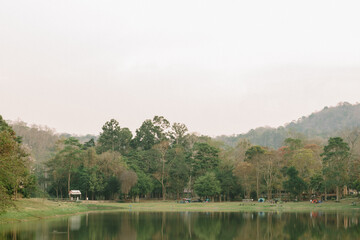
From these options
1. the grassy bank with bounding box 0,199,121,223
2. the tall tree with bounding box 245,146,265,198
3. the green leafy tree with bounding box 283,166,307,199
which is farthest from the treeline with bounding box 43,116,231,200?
the grassy bank with bounding box 0,199,121,223

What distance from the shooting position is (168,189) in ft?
327

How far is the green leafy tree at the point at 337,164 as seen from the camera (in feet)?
221

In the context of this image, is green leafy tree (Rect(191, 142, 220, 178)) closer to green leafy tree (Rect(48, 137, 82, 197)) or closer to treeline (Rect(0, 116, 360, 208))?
treeline (Rect(0, 116, 360, 208))

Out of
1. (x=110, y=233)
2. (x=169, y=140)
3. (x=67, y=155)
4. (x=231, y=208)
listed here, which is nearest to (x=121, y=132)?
(x=169, y=140)

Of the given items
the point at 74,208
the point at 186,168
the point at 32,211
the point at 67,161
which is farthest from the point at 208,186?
the point at 32,211

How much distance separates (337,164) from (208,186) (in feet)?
86.7

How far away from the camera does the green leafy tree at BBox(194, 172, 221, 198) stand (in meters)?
82.4

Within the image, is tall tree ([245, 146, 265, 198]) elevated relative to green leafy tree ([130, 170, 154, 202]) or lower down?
elevated

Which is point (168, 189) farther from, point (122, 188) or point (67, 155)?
point (67, 155)

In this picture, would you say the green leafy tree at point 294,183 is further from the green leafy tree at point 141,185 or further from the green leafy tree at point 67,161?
the green leafy tree at point 67,161

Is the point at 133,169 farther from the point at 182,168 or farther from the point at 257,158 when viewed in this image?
the point at 257,158

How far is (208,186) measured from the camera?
82375 millimetres

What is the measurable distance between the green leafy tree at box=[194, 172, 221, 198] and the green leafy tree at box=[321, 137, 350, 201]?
23.1 m

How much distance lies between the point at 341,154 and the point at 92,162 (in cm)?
5315
